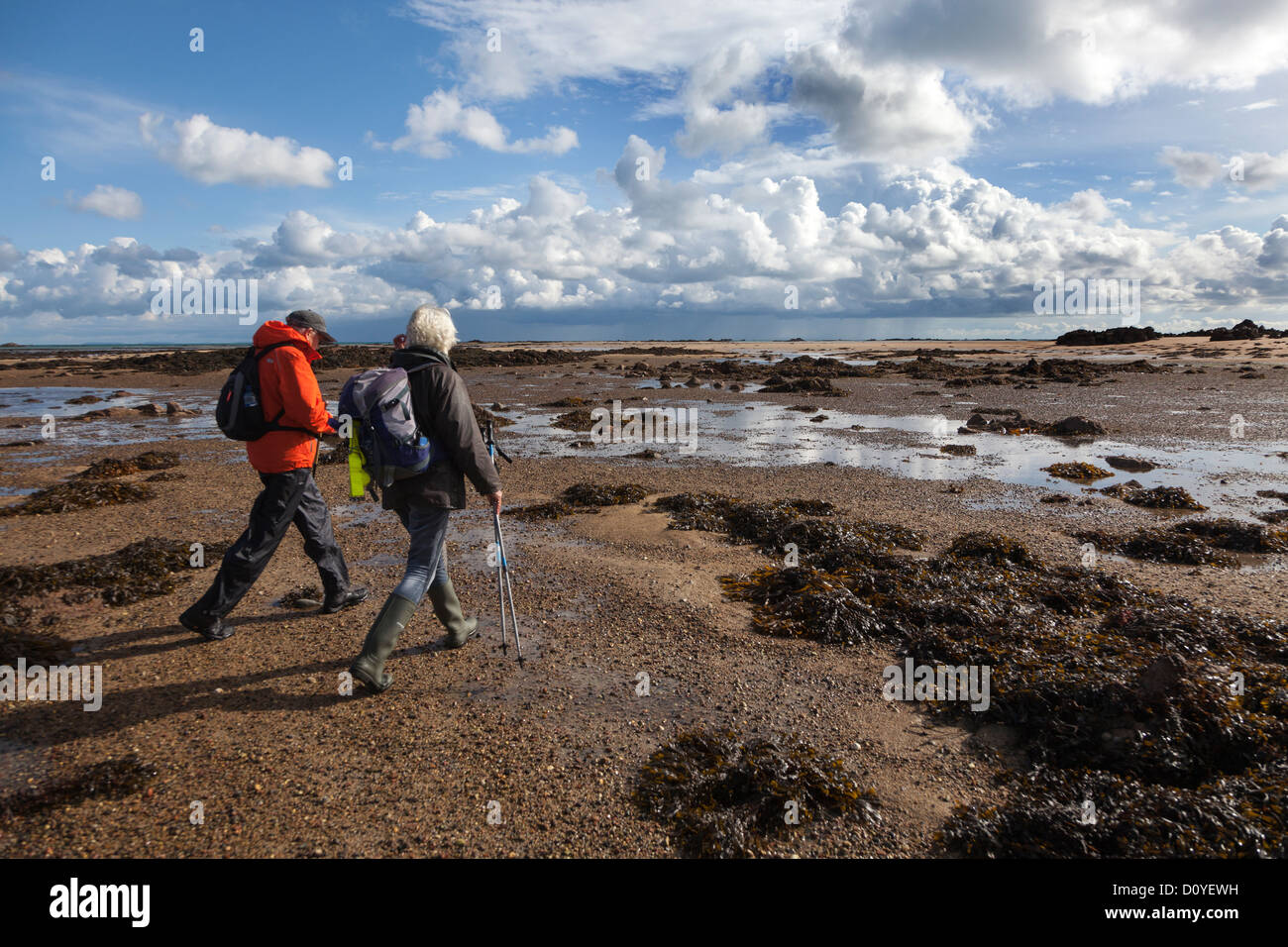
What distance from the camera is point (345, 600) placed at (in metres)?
6.12

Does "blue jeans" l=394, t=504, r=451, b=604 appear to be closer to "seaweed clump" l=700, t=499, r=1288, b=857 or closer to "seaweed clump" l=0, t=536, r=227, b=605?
"seaweed clump" l=700, t=499, r=1288, b=857

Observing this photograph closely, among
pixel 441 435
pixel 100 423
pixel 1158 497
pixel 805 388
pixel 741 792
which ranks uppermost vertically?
pixel 805 388

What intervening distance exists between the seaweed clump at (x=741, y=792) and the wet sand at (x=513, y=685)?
0.12 m

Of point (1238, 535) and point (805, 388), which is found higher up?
point (805, 388)

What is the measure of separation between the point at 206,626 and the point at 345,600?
1.08 metres

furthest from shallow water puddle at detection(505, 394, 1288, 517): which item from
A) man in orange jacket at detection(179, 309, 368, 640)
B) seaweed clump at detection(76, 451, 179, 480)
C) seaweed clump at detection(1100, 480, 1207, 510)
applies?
man in orange jacket at detection(179, 309, 368, 640)

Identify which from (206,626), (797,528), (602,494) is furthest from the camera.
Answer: (602,494)

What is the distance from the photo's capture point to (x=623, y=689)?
4.85 metres

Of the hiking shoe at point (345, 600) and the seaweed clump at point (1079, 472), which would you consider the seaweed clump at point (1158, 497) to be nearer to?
the seaweed clump at point (1079, 472)

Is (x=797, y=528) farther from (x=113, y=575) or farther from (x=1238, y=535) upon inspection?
(x=113, y=575)

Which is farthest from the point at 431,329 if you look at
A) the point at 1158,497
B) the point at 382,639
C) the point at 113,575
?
the point at 1158,497

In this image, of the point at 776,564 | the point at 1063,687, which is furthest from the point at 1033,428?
the point at 1063,687

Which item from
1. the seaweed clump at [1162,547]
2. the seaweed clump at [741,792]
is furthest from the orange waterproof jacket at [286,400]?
the seaweed clump at [1162,547]
